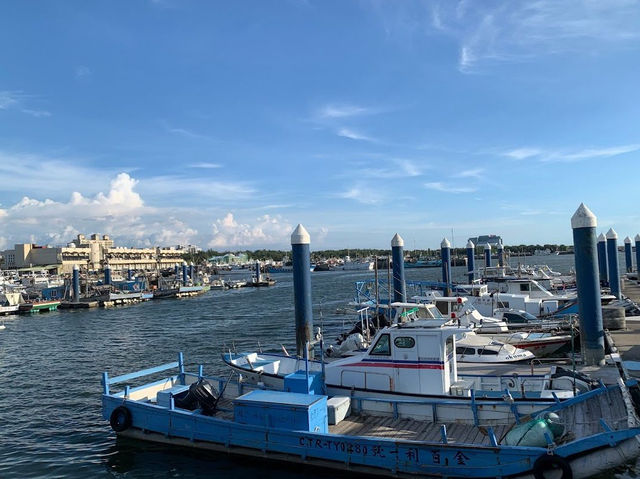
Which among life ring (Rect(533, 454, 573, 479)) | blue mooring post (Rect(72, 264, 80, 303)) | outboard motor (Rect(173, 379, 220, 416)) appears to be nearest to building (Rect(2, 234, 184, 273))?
blue mooring post (Rect(72, 264, 80, 303))

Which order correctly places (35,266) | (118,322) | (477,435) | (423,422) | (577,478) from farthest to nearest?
(35,266) → (118,322) → (423,422) → (477,435) → (577,478)

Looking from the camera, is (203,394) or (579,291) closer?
(203,394)

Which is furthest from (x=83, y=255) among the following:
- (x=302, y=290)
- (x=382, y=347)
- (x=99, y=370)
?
(x=382, y=347)

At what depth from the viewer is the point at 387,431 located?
12.6 meters

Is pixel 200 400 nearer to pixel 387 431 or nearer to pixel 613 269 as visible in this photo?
pixel 387 431

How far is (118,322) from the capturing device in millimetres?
50906

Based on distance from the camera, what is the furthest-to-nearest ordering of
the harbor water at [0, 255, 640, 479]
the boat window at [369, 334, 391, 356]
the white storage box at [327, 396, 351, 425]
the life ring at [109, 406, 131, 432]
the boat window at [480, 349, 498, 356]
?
the boat window at [480, 349, 498, 356] → the life ring at [109, 406, 131, 432] → the boat window at [369, 334, 391, 356] → the harbor water at [0, 255, 640, 479] → the white storage box at [327, 396, 351, 425]

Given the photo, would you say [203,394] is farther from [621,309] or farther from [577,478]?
[621,309]

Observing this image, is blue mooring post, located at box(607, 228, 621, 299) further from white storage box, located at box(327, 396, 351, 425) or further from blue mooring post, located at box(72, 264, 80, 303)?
blue mooring post, located at box(72, 264, 80, 303)

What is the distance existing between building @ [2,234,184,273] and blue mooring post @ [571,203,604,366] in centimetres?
13476

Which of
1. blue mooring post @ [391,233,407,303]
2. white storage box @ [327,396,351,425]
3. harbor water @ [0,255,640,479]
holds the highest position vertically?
blue mooring post @ [391,233,407,303]

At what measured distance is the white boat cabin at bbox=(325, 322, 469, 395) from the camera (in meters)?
13.4

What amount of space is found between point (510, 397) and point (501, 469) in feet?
7.60

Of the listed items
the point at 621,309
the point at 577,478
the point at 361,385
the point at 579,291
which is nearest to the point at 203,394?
the point at 361,385
